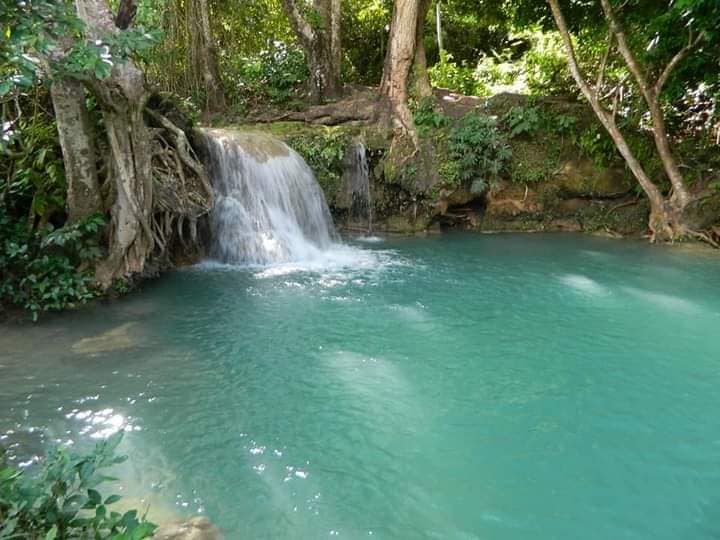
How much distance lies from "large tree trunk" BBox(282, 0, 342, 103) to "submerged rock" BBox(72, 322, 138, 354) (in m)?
8.81

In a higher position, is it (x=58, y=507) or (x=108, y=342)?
(x=58, y=507)

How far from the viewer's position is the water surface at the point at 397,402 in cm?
324

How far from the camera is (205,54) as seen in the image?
12312 mm

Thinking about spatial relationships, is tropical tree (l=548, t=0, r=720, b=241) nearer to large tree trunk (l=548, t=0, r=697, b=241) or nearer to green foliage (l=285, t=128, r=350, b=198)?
large tree trunk (l=548, t=0, r=697, b=241)

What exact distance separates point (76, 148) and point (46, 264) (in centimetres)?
133

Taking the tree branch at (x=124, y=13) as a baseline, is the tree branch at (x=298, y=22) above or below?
above

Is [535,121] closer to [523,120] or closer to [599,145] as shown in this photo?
[523,120]

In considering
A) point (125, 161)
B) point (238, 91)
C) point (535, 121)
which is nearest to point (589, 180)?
A: point (535, 121)

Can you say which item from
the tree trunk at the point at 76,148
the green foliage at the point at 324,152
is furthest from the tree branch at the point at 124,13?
the green foliage at the point at 324,152

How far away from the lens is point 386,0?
588 inches

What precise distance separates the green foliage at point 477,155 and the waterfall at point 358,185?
1.62 meters

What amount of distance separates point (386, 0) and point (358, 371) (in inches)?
510

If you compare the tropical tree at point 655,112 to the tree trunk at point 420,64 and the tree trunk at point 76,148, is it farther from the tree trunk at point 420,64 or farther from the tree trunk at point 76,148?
the tree trunk at point 76,148

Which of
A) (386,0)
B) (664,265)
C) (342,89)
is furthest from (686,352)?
(386,0)
